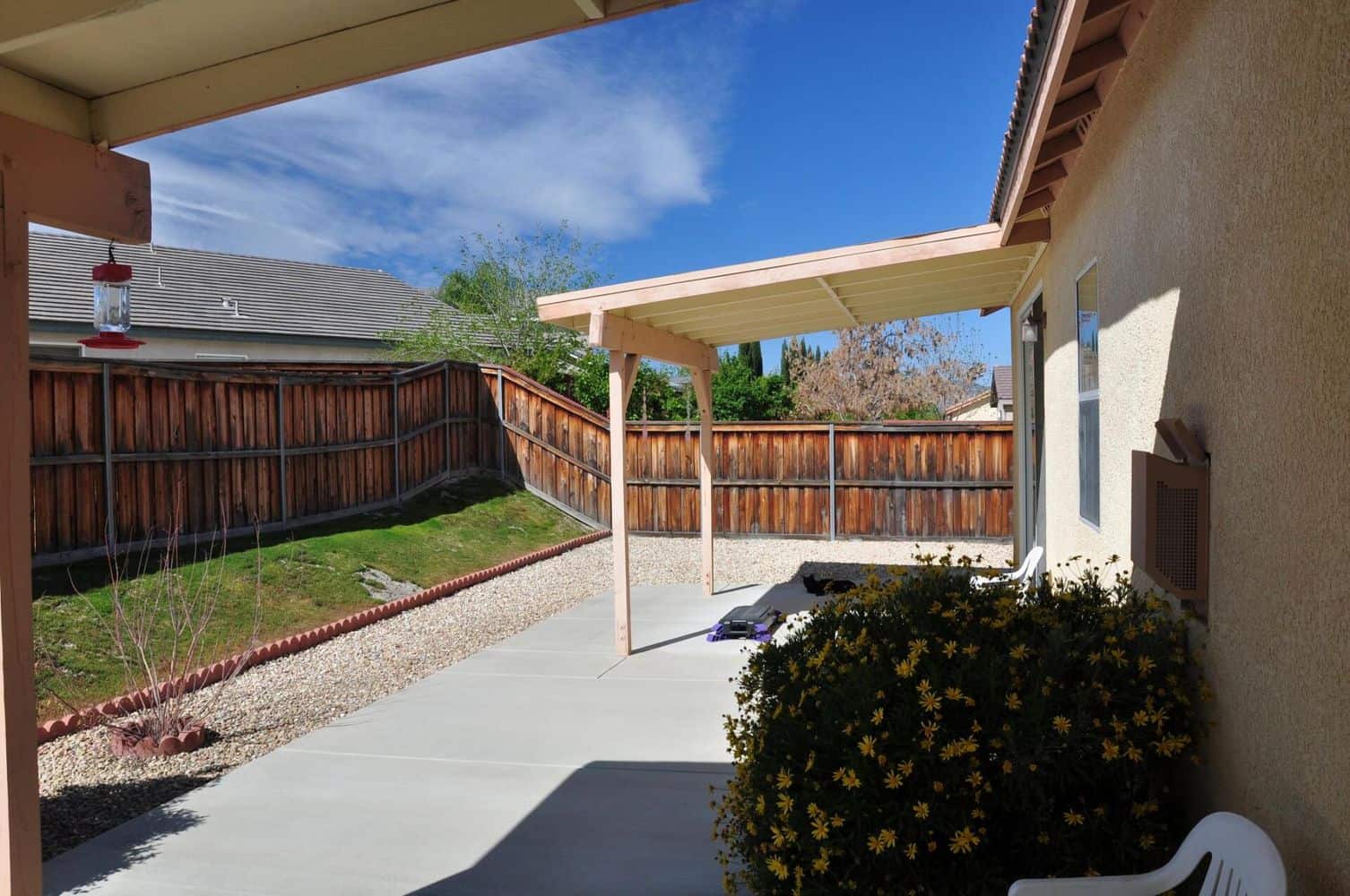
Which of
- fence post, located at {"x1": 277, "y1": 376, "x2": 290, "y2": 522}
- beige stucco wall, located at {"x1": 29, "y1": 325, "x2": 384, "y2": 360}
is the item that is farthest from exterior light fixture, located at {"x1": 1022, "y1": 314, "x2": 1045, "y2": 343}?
beige stucco wall, located at {"x1": 29, "y1": 325, "x2": 384, "y2": 360}

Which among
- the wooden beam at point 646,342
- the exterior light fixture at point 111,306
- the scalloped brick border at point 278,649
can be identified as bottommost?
the scalloped brick border at point 278,649

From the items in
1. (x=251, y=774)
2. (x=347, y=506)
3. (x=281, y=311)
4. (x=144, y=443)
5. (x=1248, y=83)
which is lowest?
(x=251, y=774)

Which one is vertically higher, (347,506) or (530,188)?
(530,188)

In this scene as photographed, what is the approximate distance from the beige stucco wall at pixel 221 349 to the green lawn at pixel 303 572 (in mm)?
5578

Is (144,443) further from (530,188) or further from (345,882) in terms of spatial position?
(530,188)

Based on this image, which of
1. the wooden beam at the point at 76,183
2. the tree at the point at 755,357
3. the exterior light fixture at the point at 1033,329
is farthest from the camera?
the tree at the point at 755,357

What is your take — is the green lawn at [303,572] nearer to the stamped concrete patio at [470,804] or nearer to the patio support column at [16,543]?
the stamped concrete patio at [470,804]

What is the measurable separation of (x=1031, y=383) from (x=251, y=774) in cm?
735

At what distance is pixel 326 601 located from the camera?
9664 mm

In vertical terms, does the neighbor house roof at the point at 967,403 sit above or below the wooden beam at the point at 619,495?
above

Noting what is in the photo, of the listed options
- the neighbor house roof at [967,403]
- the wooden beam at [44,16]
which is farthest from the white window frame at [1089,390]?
the neighbor house roof at [967,403]

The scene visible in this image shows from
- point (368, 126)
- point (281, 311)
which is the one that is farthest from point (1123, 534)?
point (368, 126)

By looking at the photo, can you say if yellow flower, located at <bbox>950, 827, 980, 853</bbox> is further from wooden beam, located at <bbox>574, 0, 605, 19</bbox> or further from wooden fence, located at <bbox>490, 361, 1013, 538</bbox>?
wooden fence, located at <bbox>490, 361, 1013, 538</bbox>

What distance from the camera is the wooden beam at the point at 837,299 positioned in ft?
25.2
